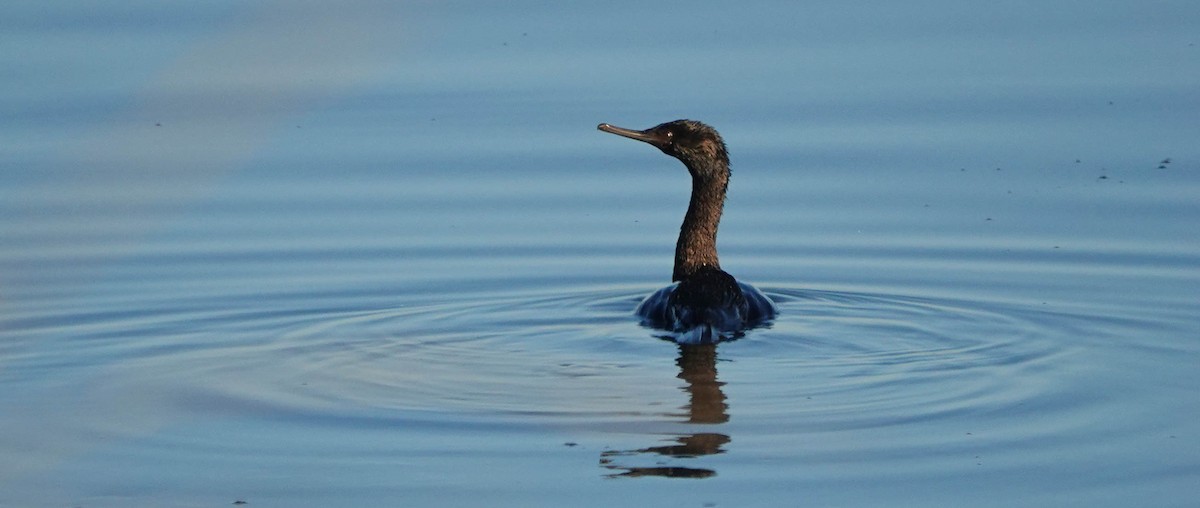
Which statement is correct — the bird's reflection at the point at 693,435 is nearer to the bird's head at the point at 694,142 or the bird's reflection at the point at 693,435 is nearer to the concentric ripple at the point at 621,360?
the concentric ripple at the point at 621,360

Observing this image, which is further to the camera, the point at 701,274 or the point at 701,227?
the point at 701,227

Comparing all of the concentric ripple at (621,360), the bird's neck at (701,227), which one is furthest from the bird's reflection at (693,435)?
the bird's neck at (701,227)

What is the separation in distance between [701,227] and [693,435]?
11.7 feet

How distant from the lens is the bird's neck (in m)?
9.11

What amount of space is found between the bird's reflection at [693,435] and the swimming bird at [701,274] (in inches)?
12.9

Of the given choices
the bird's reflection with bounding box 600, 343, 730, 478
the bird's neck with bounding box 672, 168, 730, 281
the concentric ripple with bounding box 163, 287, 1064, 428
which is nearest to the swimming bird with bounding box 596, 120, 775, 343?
the bird's neck with bounding box 672, 168, 730, 281

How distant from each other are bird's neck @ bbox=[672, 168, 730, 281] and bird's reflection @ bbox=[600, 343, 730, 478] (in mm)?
1660

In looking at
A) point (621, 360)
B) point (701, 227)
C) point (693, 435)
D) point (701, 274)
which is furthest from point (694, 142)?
point (693, 435)

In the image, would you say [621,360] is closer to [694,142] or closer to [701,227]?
[701,227]

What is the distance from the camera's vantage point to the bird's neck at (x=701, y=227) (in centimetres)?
911

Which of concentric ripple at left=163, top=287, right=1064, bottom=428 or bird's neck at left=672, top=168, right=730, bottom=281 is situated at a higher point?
bird's neck at left=672, top=168, right=730, bottom=281

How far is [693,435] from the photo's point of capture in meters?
5.72

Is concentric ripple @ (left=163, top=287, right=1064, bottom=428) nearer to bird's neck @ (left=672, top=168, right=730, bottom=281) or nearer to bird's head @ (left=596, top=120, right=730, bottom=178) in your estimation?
bird's neck @ (left=672, top=168, right=730, bottom=281)

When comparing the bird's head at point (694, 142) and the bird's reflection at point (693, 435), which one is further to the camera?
the bird's head at point (694, 142)
